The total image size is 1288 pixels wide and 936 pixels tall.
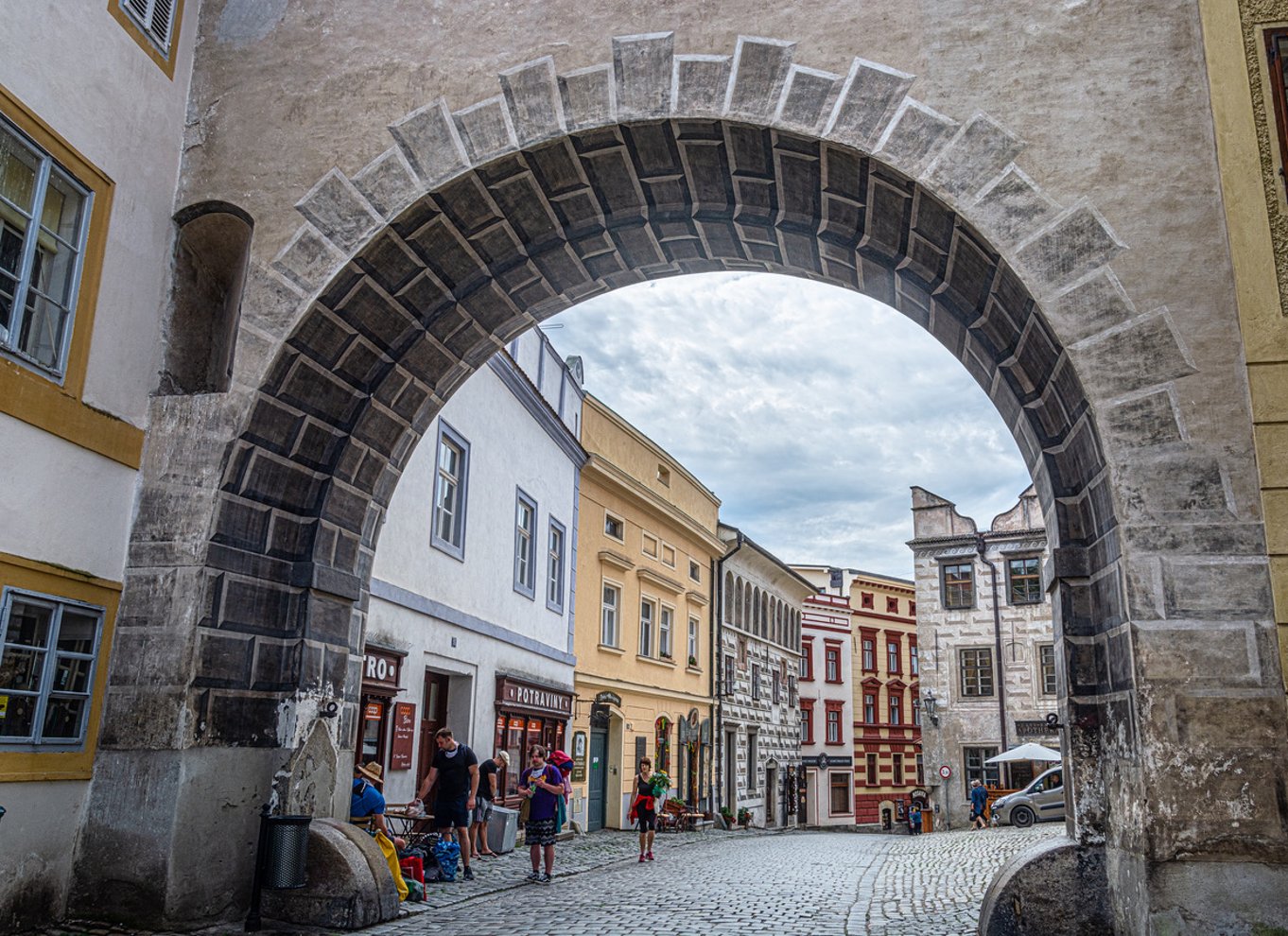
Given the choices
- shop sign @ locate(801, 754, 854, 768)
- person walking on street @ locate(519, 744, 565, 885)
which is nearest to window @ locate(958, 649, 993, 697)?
shop sign @ locate(801, 754, 854, 768)

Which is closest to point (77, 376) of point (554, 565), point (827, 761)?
point (554, 565)

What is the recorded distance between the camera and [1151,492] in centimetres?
696

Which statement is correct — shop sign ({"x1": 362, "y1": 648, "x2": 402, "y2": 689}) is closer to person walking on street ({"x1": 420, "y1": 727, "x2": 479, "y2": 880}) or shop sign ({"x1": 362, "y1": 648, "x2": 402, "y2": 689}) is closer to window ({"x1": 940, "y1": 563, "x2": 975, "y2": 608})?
person walking on street ({"x1": 420, "y1": 727, "x2": 479, "y2": 880})

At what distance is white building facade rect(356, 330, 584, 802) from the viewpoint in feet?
44.6

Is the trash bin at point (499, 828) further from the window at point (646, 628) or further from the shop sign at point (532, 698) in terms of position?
the window at point (646, 628)

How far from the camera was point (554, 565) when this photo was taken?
68.5 feet

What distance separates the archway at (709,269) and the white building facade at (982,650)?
27.9 meters

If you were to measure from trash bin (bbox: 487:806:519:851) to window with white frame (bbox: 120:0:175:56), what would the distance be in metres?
10.2

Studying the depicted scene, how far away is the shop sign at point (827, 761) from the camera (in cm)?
4728

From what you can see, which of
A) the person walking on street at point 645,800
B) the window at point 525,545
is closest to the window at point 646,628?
the window at point 525,545

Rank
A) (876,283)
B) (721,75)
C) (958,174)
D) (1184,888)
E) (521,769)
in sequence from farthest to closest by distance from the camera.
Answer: (521,769) < (876,283) < (721,75) < (958,174) < (1184,888)

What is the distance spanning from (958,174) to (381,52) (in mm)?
4565

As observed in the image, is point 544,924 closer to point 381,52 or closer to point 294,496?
point 294,496

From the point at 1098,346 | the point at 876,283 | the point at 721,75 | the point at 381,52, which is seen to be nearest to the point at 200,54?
the point at 381,52
